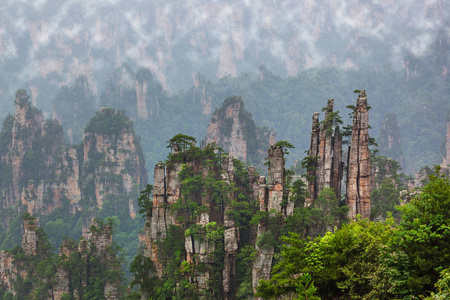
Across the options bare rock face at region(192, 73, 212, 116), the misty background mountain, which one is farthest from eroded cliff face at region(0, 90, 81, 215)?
bare rock face at region(192, 73, 212, 116)

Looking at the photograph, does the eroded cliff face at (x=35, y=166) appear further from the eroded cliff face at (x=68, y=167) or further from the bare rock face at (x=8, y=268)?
the bare rock face at (x=8, y=268)

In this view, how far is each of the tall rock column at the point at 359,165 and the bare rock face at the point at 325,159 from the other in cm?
173

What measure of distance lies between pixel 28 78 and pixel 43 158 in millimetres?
100189

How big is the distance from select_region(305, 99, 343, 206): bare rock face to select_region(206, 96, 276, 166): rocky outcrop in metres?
63.0

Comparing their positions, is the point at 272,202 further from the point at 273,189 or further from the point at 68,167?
the point at 68,167

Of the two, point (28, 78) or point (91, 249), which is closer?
point (91, 249)

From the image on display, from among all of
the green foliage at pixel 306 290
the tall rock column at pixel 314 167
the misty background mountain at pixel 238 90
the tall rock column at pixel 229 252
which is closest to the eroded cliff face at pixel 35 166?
the misty background mountain at pixel 238 90

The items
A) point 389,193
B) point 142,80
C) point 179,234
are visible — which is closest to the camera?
point 179,234

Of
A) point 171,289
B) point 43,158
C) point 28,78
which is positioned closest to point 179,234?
point 171,289

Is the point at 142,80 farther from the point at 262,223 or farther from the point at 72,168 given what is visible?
the point at 262,223

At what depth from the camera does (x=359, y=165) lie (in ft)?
119

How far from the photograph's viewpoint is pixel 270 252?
33.8 m

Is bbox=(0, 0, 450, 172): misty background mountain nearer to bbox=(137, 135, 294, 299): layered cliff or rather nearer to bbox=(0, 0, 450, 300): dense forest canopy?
bbox=(0, 0, 450, 300): dense forest canopy

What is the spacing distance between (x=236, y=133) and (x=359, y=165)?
67526mm
